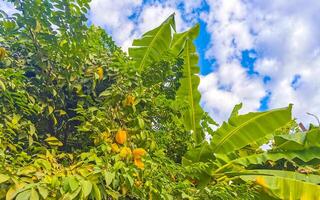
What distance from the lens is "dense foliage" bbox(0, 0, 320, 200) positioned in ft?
7.12

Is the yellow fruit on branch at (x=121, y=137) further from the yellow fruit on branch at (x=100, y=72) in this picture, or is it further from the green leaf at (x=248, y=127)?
the green leaf at (x=248, y=127)

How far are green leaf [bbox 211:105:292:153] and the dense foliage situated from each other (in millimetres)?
424

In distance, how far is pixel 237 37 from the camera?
5.62m

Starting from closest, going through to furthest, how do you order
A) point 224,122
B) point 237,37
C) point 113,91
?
point 113,91
point 224,122
point 237,37

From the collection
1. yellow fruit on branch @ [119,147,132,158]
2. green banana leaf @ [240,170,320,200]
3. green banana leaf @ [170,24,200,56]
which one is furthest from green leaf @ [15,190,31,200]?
green banana leaf @ [170,24,200,56]

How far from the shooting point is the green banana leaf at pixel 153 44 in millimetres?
4469

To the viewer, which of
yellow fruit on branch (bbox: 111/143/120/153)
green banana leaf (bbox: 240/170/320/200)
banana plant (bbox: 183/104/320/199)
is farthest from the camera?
banana plant (bbox: 183/104/320/199)

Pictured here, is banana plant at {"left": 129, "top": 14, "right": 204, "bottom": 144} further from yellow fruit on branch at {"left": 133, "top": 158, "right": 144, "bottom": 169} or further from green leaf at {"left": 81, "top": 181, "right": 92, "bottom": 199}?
green leaf at {"left": 81, "top": 181, "right": 92, "bottom": 199}

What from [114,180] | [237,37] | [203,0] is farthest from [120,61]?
[237,37]

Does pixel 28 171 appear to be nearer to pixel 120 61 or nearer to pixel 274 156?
pixel 120 61

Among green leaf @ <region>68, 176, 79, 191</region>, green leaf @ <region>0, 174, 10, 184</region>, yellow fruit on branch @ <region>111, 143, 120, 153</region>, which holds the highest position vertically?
yellow fruit on branch @ <region>111, 143, 120, 153</region>

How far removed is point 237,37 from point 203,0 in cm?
147

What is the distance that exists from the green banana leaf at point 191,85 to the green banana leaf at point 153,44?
27 cm

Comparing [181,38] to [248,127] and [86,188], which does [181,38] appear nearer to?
[248,127]
